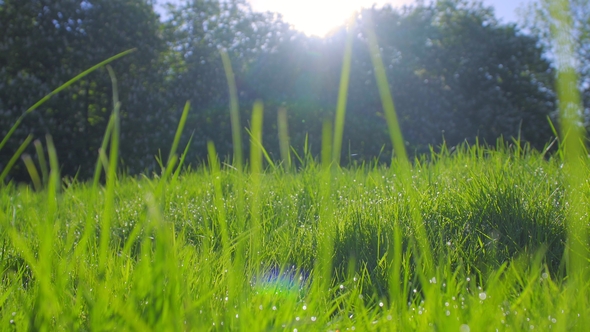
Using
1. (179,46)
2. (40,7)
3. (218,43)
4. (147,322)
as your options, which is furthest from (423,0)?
(147,322)

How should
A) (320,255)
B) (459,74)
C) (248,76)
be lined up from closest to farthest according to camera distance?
1. (320,255)
2. (248,76)
3. (459,74)

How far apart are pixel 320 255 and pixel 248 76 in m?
12.1

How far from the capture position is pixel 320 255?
5.46 feet

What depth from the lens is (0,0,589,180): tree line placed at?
11.2 metres

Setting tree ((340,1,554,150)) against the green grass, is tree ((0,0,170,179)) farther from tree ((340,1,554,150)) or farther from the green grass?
the green grass

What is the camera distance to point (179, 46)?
543 inches

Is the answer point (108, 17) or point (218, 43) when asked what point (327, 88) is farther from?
point (108, 17)

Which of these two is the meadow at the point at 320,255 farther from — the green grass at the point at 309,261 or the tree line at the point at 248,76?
the tree line at the point at 248,76

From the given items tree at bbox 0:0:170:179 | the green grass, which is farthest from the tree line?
the green grass

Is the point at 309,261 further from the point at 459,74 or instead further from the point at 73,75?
the point at 459,74

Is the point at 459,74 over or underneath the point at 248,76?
underneath

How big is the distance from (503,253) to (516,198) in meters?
0.34

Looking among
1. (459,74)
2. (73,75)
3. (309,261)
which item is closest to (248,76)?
(73,75)

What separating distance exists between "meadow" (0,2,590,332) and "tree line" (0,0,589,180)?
817 centimetres
